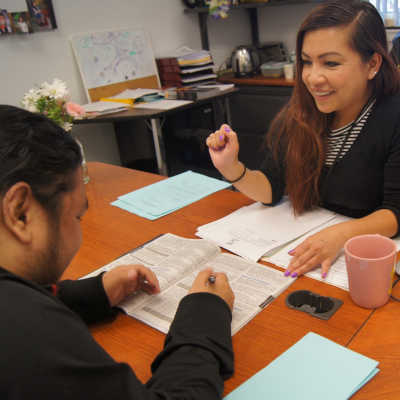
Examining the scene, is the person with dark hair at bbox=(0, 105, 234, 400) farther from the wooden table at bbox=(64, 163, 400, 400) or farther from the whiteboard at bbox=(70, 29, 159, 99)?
the whiteboard at bbox=(70, 29, 159, 99)

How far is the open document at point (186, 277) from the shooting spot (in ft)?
2.86

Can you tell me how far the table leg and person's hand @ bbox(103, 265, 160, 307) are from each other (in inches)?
70.5


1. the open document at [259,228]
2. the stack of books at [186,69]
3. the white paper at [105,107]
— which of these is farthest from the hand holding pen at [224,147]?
the stack of books at [186,69]

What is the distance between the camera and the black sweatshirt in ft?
1.52

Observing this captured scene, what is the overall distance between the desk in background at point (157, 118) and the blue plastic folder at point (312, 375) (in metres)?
1.93

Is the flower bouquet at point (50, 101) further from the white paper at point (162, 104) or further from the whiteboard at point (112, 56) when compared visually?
the whiteboard at point (112, 56)

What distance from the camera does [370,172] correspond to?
125 centimetres

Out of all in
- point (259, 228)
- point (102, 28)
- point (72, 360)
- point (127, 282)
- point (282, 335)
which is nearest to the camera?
point (72, 360)

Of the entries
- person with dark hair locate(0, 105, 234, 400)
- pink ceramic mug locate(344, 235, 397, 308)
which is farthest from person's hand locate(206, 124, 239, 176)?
person with dark hair locate(0, 105, 234, 400)

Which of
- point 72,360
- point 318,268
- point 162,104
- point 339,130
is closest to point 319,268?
point 318,268

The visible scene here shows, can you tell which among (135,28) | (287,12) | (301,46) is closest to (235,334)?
(301,46)

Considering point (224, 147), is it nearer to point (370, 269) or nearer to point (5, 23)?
point (370, 269)

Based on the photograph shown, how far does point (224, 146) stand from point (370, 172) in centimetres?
41

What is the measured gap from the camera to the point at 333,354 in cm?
72
